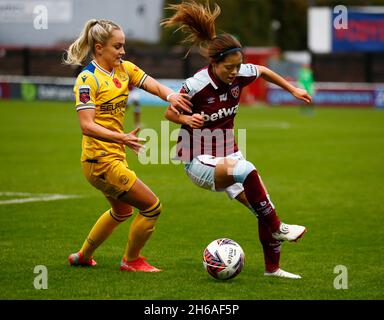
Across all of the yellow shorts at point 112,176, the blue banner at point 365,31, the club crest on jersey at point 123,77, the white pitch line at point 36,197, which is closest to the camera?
the yellow shorts at point 112,176

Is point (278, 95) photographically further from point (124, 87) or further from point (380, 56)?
point (124, 87)

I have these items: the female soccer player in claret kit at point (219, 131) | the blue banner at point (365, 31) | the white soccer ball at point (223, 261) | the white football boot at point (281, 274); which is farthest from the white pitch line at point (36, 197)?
the blue banner at point (365, 31)

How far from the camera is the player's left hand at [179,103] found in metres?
7.46

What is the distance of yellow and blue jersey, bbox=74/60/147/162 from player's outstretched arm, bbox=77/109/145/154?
0.11 metres

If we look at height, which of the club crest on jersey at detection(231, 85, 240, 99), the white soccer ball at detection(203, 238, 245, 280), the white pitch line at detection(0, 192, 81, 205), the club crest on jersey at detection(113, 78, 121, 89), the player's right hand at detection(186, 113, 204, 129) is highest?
the club crest on jersey at detection(113, 78, 121, 89)

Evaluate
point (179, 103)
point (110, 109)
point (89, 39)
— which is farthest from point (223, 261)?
point (89, 39)

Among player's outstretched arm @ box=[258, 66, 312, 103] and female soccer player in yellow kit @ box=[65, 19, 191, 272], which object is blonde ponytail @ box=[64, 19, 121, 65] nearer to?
female soccer player in yellow kit @ box=[65, 19, 191, 272]

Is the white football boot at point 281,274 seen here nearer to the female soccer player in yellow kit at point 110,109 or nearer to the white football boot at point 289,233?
the white football boot at point 289,233

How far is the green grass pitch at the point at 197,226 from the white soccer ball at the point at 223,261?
0.27ft

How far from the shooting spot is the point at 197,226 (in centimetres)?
1066

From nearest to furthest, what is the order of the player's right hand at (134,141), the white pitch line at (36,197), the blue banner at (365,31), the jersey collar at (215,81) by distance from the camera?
the player's right hand at (134,141) → the jersey collar at (215,81) → the white pitch line at (36,197) → the blue banner at (365,31)

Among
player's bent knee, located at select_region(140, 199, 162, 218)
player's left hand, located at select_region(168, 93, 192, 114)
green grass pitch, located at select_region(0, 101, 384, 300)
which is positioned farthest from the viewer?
player's bent knee, located at select_region(140, 199, 162, 218)

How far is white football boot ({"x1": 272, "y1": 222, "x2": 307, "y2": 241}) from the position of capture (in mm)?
7362

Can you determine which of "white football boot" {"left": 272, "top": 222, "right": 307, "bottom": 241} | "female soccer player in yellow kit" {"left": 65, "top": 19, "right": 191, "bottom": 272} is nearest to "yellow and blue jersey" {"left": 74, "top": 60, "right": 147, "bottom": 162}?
"female soccer player in yellow kit" {"left": 65, "top": 19, "right": 191, "bottom": 272}
